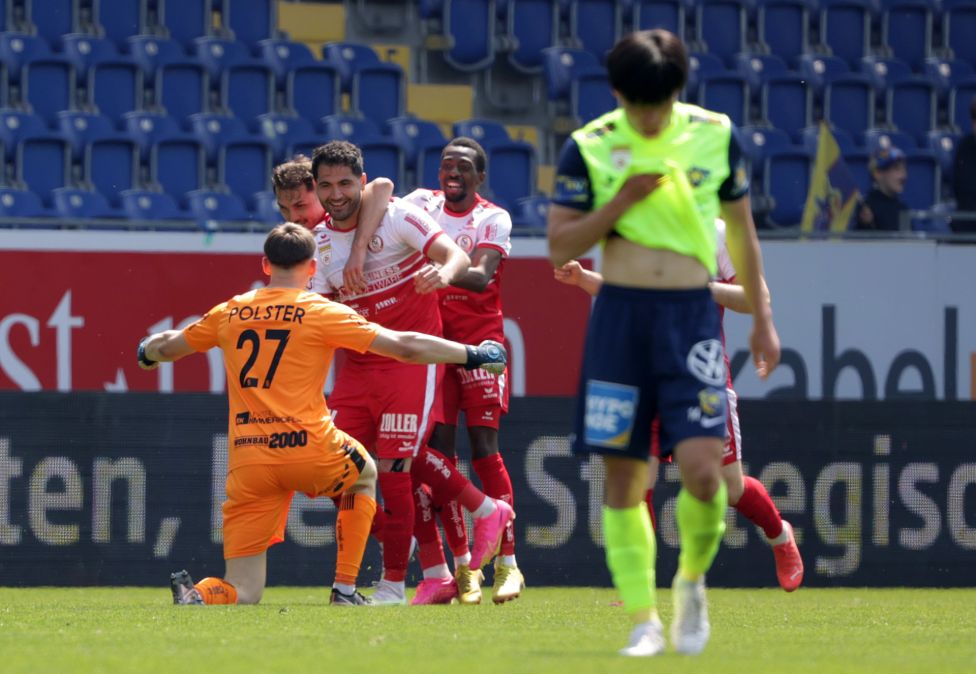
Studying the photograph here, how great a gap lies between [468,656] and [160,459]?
5.23m

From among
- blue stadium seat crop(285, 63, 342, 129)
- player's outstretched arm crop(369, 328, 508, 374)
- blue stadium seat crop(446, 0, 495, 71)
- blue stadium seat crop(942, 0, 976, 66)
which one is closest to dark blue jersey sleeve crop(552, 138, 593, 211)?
player's outstretched arm crop(369, 328, 508, 374)

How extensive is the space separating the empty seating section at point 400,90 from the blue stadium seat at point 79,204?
0.01m

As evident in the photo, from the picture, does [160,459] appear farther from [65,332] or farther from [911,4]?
[911,4]

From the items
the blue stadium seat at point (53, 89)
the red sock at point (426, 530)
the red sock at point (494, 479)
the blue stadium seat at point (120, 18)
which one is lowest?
the red sock at point (426, 530)

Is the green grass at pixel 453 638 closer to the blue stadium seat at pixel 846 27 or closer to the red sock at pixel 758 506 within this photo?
the red sock at pixel 758 506

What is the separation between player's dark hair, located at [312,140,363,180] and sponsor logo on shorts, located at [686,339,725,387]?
3253 millimetres

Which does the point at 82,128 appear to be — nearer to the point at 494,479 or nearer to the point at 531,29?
the point at 531,29

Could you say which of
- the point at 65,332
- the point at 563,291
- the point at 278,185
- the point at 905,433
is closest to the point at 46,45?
the point at 65,332

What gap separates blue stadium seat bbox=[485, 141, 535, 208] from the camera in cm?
1523

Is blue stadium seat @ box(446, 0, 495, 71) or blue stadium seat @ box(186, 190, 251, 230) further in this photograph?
blue stadium seat @ box(446, 0, 495, 71)

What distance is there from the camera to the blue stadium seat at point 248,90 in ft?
50.8

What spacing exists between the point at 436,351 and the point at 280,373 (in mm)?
691

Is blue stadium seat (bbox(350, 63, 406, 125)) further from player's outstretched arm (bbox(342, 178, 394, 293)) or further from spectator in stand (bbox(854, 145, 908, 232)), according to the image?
player's outstretched arm (bbox(342, 178, 394, 293))

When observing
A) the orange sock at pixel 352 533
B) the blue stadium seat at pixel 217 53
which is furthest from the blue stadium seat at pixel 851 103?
the orange sock at pixel 352 533
